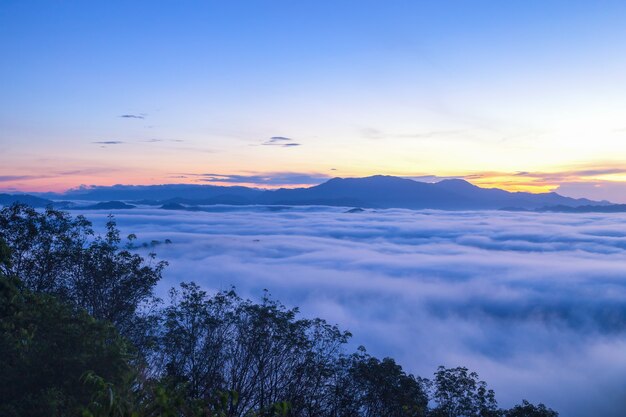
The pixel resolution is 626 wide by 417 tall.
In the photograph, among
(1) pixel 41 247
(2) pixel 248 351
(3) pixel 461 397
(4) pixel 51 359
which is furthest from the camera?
(2) pixel 248 351

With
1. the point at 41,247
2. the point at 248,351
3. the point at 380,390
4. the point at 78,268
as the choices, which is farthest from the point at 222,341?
the point at 41,247

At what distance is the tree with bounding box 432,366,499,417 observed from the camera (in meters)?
19.2

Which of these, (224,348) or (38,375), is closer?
(38,375)

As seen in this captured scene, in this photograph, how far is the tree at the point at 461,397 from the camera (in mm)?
19250

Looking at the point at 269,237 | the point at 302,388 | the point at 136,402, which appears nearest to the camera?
the point at 136,402

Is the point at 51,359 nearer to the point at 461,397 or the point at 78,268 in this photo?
the point at 78,268

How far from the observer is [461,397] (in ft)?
64.6

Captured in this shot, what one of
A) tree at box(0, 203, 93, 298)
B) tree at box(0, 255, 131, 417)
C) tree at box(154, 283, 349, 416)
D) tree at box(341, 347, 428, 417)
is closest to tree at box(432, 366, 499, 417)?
tree at box(341, 347, 428, 417)

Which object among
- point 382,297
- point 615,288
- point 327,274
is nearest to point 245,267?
point 327,274

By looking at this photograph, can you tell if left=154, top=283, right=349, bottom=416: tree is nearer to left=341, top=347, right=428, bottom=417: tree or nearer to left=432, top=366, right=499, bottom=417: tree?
left=341, top=347, right=428, bottom=417: tree

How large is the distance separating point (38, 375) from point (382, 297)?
9325 cm

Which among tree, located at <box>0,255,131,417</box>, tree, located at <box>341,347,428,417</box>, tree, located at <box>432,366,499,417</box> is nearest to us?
tree, located at <box>0,255,131,417</box>

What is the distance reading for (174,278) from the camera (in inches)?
3339

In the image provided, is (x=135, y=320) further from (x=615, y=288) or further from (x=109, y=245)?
(x=615, y=288)
